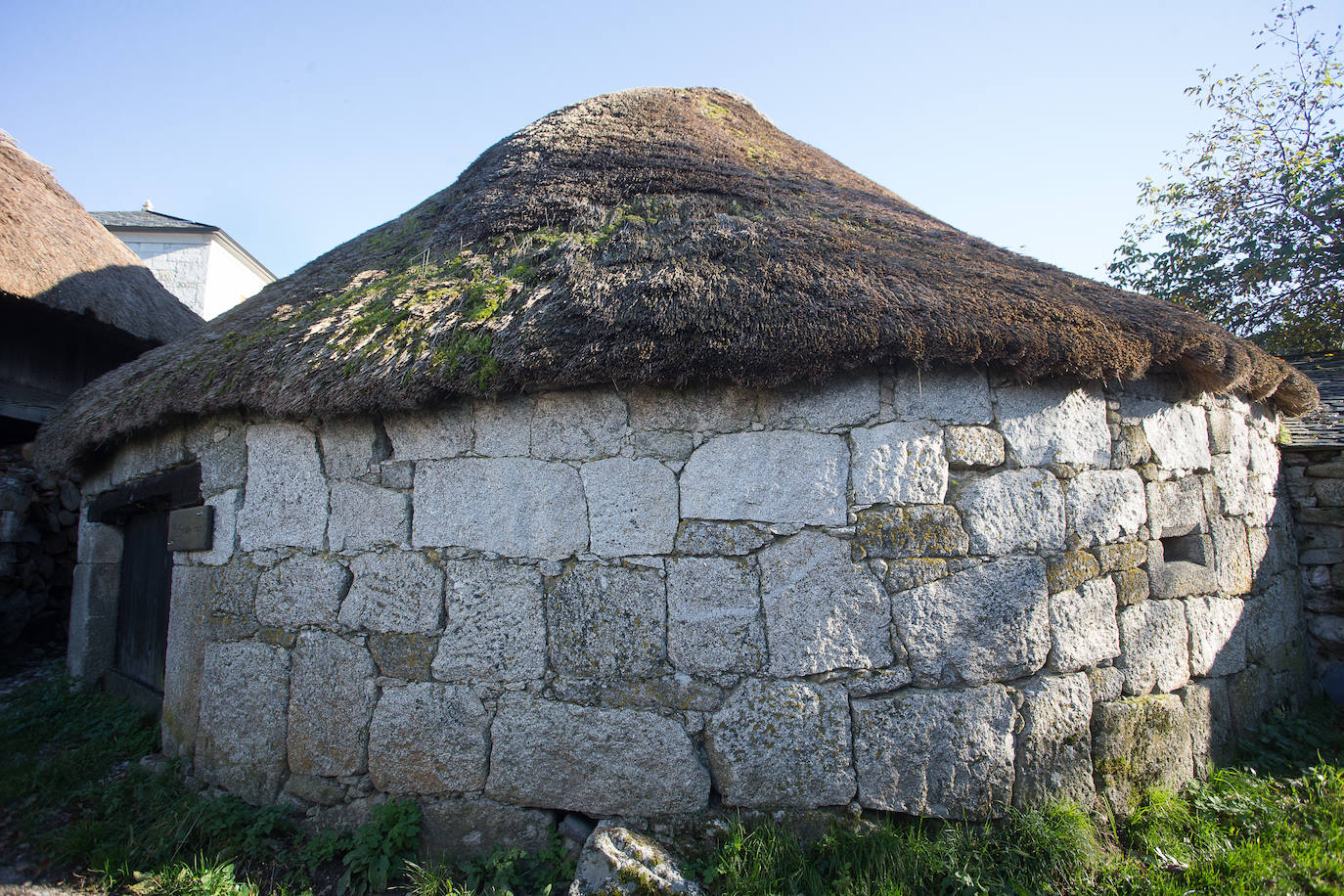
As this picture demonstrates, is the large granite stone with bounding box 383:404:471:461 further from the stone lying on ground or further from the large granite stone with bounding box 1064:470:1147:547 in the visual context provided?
the large granite stone with bounding box 1064:470:1147:547

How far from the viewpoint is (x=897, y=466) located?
2768mm

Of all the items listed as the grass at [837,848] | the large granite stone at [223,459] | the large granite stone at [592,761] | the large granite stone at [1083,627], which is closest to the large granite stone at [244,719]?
the grass at [837,848]

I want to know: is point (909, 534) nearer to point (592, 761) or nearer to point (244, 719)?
point (592, 761)

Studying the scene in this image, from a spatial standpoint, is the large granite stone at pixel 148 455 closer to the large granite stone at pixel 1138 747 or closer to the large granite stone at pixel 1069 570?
the large granite stone at pixel 1069 570

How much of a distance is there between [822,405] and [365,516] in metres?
2.11

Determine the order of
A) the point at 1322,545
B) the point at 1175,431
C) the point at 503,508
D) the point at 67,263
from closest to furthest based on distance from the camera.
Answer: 1. the point at 503,508
2. the point at 1175,431
3. the point at 1322,545
4. the point at 67,263

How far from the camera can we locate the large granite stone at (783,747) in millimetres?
2623

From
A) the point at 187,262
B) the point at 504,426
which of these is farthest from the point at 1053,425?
the point at 187,262

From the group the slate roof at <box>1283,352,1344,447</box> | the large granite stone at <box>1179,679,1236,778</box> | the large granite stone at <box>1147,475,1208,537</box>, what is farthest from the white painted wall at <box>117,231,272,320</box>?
the slate roof at <box>1283,352,1344,447</box>

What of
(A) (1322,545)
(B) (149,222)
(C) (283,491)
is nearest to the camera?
(C) (283,491)

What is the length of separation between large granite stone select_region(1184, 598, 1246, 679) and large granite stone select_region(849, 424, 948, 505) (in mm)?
1597

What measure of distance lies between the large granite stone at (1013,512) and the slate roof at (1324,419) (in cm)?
268

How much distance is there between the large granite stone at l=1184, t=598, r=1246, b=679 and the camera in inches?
128

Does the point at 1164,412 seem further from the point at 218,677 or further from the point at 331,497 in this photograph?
the point at 218,677
